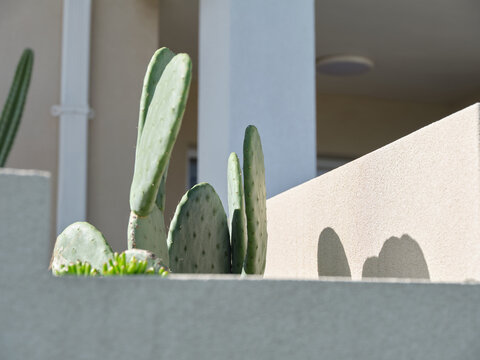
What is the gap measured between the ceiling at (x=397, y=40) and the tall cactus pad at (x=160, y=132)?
8.69ft

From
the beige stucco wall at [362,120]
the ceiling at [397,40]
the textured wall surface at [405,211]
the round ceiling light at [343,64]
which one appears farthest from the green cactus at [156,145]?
the beige stucco wall at [362,120]

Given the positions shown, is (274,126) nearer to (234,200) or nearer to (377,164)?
(234,200)

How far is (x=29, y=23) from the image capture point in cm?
346

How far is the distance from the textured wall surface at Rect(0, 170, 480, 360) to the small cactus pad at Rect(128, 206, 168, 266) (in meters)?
0.53

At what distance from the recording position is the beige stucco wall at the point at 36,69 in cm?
332

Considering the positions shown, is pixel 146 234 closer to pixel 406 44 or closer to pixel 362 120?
pixel 406 44

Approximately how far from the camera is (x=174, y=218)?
5.23 ft

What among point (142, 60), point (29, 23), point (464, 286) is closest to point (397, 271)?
point (464, 286)

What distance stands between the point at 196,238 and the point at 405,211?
1.65 feet

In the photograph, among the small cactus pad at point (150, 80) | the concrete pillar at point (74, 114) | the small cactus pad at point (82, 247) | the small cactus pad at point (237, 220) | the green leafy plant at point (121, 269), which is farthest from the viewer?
the concrete pillar at point (74, 114)

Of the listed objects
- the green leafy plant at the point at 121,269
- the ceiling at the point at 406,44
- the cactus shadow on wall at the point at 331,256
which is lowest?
the green leafy plant at the point at 121,269

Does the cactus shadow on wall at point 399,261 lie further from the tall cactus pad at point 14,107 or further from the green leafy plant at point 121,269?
the tall cactus pad at point 14,107

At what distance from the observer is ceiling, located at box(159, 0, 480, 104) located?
3.88m

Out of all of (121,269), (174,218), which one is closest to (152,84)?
(174,218)
